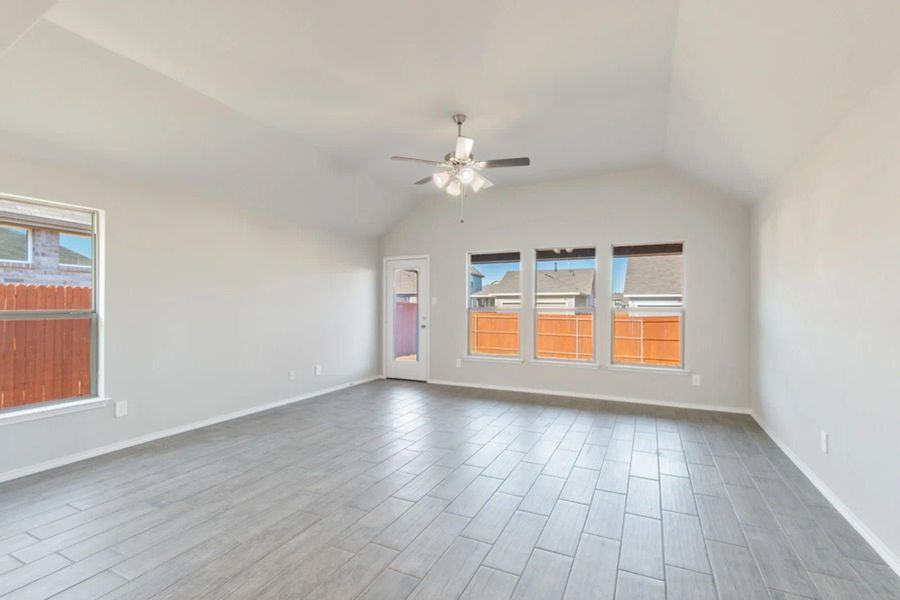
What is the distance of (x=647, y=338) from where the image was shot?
5.35 m

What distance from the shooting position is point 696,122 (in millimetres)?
3561

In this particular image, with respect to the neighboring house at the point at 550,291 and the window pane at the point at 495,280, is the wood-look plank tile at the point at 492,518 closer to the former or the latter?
the neighboring house at the point at 550,291

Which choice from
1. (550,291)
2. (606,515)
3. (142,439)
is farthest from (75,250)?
(550,291)

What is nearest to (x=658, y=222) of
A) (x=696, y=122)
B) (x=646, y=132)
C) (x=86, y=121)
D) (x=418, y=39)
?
(x=646, y=132)

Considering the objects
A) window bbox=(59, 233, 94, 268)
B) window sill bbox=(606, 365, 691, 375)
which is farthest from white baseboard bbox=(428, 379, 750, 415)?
window bbox=(59, 233, 94, 268)

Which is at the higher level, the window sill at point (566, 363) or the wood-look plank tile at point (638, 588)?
the window sill at point (566, 363)

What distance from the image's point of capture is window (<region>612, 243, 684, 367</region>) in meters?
5.20

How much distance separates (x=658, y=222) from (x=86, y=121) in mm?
5711

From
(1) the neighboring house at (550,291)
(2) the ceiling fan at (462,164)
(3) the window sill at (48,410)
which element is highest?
(2) the ceiling fan at (462,164)

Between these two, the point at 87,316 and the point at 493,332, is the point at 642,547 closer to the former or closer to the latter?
the point at 493,332

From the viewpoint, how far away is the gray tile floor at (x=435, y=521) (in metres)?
1.92

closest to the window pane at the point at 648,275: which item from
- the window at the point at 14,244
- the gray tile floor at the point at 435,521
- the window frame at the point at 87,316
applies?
the gray tile floor at the point at 435,521

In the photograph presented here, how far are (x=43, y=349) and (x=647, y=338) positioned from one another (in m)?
6.16

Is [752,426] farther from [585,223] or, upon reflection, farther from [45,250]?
[45,250]
